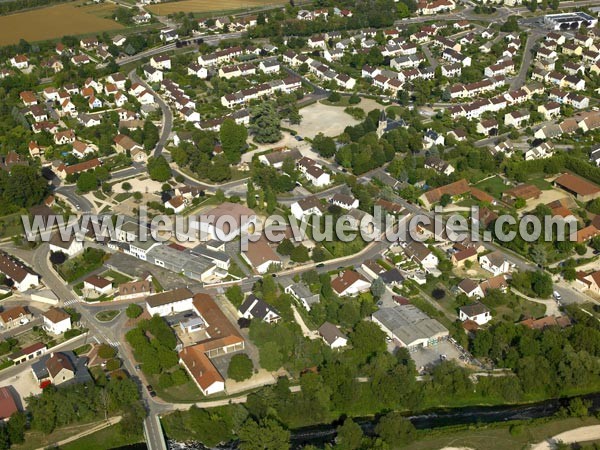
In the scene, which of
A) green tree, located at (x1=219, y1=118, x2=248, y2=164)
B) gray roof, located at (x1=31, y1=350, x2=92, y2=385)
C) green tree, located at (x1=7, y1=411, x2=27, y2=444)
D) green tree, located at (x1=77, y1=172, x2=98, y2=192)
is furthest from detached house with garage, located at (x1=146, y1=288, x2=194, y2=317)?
green tree, located at (x1=219, y1=118, x2=248, y2=164)

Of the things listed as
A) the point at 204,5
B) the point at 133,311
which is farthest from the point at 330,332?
the point at 204,5

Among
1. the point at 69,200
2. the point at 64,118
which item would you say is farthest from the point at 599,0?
the point at 69,200

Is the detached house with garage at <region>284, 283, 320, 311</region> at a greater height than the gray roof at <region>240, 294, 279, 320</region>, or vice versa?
the gray roof at <region>240, 294, 279, 320</region>

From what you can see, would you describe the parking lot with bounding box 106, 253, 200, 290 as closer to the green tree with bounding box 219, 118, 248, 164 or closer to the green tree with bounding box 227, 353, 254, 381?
the green tree with bounding box 227, 353, 254, 381

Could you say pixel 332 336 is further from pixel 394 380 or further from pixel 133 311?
pixel 133 311

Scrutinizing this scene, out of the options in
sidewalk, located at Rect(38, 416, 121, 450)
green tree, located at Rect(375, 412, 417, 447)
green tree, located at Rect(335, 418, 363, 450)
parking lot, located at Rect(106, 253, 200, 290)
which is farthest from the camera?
parking lot, located at Rect(106, 253, 200, 290)

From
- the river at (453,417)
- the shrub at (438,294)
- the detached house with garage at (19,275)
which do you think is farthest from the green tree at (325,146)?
the river at (453,417)
